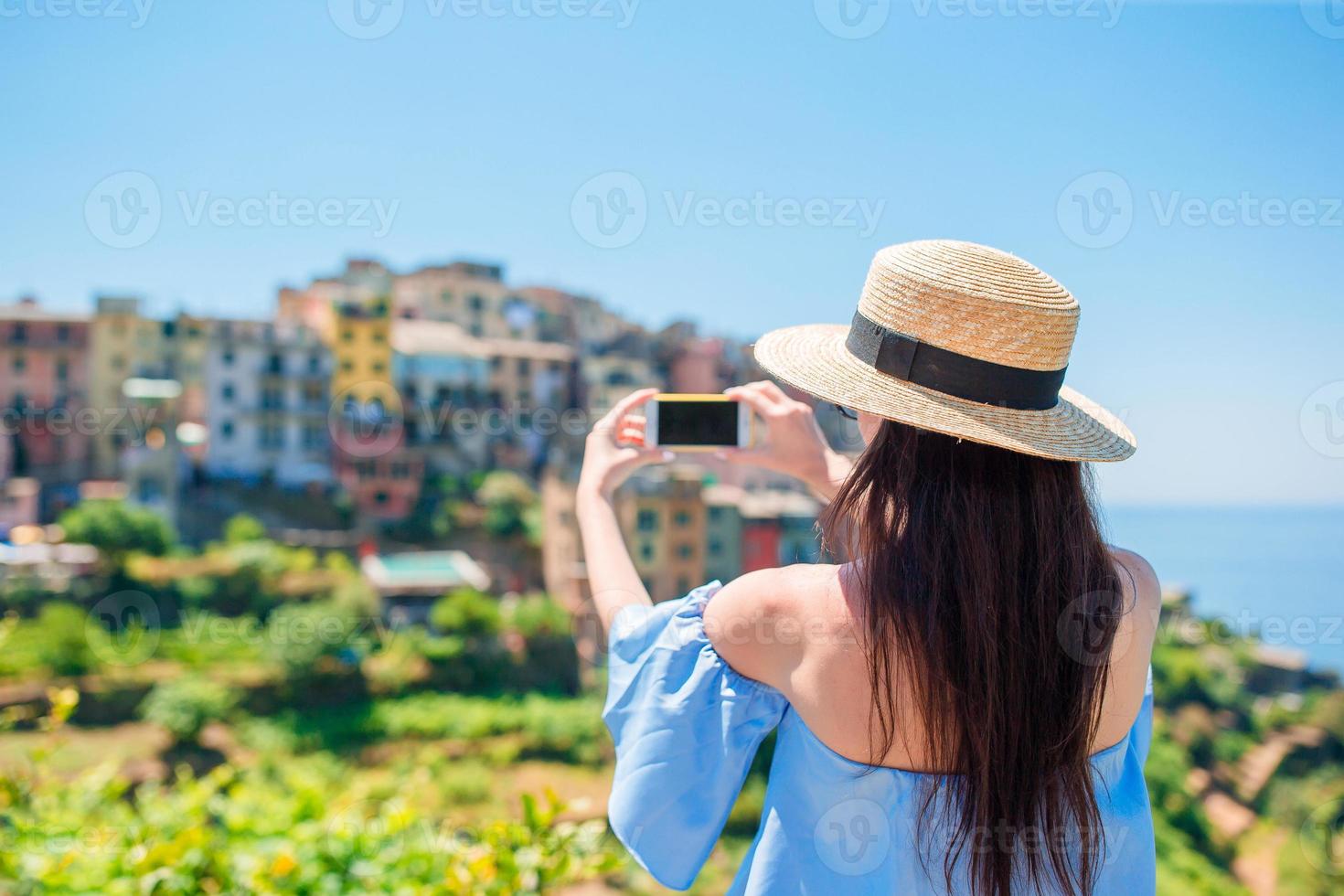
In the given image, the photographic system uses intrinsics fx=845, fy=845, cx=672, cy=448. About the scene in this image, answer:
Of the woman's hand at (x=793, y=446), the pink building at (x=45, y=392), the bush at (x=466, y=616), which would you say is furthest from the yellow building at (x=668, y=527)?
the woman's hand at (x=793, y=446)

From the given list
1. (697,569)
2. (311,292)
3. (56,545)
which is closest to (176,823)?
(697,569)

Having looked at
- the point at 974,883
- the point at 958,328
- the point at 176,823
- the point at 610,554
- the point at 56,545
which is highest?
the point at 958,328

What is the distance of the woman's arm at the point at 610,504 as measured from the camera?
0.60 meters

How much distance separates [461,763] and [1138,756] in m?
14.1

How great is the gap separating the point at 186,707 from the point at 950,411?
15.3 m

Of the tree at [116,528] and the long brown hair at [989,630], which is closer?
the long brown hair at [989,630]

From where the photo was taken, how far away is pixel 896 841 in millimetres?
510

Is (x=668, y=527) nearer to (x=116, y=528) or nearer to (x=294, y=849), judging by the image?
(x=116, y=528)

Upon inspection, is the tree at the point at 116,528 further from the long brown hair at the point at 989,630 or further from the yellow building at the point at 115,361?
the long brown hair at the point at 989,630

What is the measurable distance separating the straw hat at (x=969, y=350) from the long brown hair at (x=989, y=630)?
0.8 inches

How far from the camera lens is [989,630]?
476 millimetres

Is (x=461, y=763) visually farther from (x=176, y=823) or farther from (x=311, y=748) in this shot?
(x=176, y=823)

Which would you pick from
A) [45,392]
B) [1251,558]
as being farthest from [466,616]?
[1251,558]

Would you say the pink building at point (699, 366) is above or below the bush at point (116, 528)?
above
